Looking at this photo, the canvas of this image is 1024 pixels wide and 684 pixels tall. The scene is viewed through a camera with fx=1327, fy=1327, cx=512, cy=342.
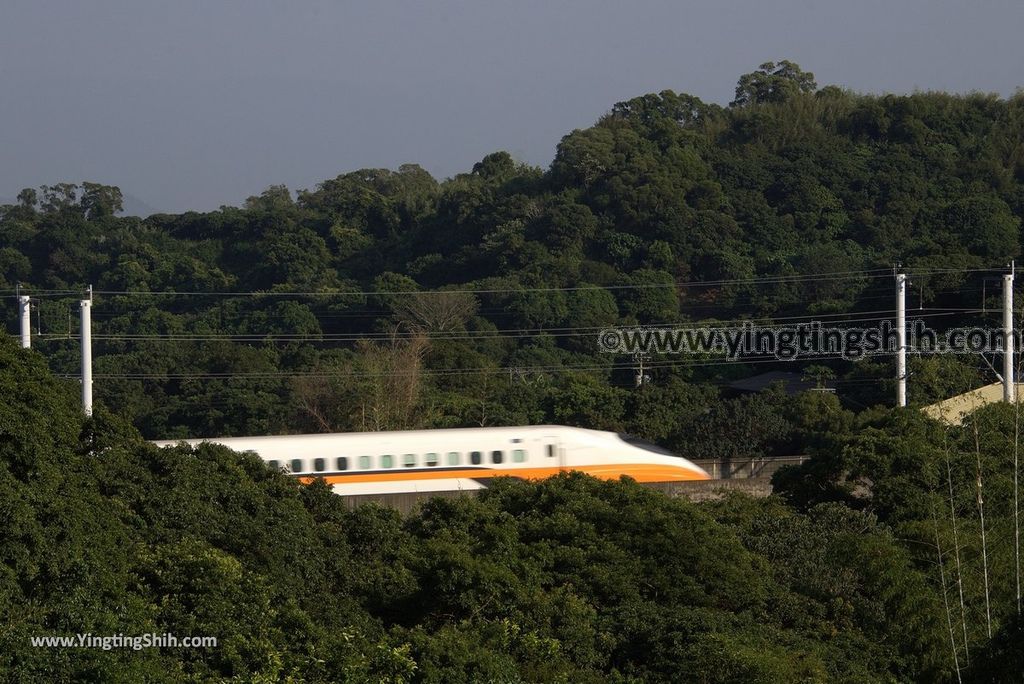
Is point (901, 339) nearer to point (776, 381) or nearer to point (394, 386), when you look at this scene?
point (776, 381)

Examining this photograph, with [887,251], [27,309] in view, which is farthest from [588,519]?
[887,251]

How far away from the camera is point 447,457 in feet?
69.7

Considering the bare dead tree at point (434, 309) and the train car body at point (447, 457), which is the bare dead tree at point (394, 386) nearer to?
the train car body at point (447, 457)

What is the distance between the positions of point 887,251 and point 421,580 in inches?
1679

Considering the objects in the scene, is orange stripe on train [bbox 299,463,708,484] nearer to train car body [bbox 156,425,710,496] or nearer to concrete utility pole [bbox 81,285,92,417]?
train car body [bbox 156,425,710,496]

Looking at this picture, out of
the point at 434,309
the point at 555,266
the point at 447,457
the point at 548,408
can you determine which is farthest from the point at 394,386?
the point at 555,266

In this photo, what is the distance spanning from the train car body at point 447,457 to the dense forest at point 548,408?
12.5ft

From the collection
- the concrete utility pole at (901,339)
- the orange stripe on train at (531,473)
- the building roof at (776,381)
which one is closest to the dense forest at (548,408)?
the building roof at (776,381)

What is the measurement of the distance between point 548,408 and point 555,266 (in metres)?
19.2

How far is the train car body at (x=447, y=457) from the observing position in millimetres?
20984

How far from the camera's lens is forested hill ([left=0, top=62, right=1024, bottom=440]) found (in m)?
33.3

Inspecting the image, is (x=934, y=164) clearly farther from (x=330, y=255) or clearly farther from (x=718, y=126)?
(x=330, y=255)

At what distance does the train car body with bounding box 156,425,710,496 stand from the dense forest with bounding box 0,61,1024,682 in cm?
382

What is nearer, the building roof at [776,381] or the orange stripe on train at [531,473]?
the orange stripe on train at [531,473]
